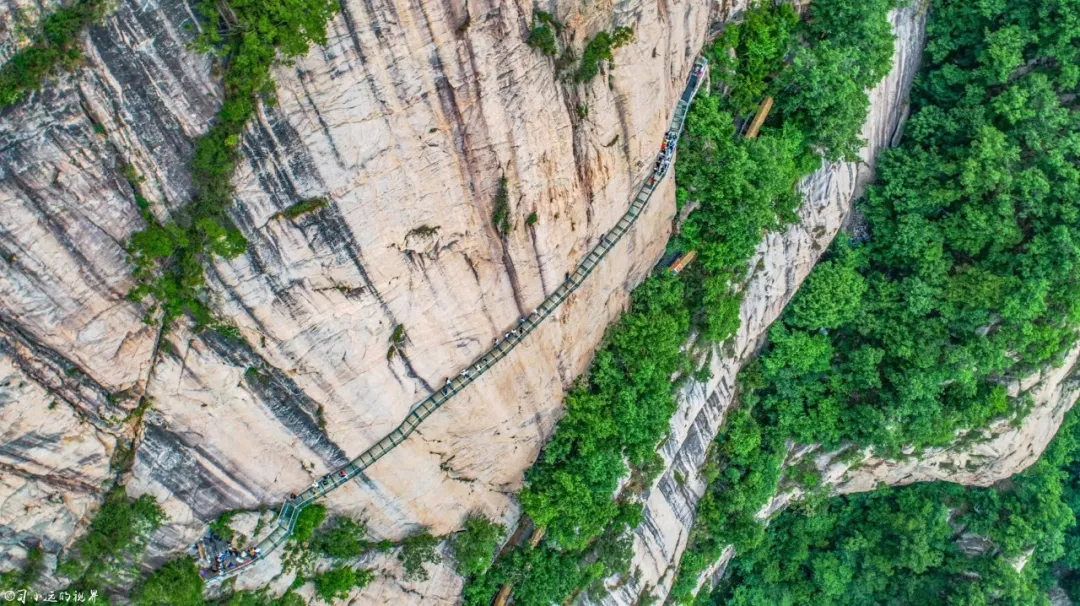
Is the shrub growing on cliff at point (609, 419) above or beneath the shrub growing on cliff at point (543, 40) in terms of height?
beneath

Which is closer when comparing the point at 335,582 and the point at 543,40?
the point at 543,40

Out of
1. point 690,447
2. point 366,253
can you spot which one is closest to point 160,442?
point 366,253

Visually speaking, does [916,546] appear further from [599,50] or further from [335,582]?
[599,50]

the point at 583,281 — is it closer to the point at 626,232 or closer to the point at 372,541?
the point at 626,232

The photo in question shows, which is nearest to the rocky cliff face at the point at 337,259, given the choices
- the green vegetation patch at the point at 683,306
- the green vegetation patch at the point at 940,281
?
the green vegetation patch at the point at 683,306

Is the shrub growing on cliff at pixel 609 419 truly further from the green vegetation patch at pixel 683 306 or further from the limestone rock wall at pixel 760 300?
the limestone rock wall at pixel 760 300

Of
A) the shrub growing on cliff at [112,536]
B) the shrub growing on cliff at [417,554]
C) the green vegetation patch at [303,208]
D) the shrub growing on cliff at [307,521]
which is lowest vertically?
the shrub growing on cliff at [417,554]

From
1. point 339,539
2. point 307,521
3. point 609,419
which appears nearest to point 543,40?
point 609,419
